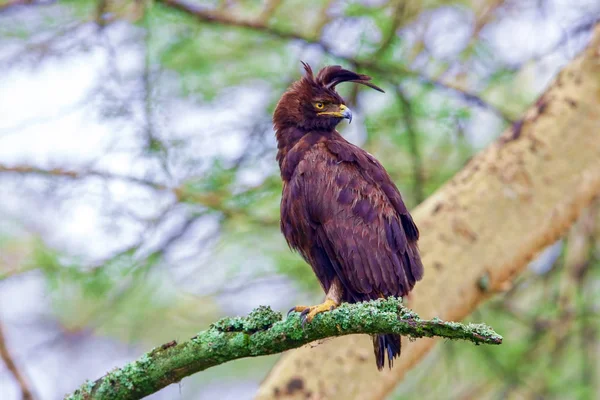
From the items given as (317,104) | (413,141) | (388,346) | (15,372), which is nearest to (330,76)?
(317,104)

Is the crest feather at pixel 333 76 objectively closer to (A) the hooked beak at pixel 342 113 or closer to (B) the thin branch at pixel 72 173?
(A) the hooked beak at pixel 342 113

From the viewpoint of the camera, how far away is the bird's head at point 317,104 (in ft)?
14.9

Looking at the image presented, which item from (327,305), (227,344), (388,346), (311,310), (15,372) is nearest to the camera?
(227,344)

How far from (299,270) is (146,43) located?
2.35m

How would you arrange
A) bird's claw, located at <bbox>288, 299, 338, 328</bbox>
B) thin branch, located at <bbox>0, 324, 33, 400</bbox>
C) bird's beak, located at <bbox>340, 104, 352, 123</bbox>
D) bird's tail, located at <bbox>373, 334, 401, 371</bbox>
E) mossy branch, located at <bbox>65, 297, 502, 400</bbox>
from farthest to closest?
thin branch, located at <bbox>0, 324, 33, 400</bbox>
bird's beak, located at <bbox>340, 104, 352, 123</bbox>
bird's tail, located at <bbox>373, 334, 401, 371</bbox>
bird's claw, located at <bbox>288, 299, 338, 328</bbox>
mossy branch, located at <bbox>65, 297, 502, 400</bbox>

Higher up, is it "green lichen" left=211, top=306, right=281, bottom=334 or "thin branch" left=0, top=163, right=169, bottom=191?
"thin branch" left=0, top=163, right=169, bottom=191

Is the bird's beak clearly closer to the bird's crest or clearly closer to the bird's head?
the bird's head

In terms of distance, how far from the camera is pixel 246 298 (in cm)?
761

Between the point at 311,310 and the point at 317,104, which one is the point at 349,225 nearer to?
the point at 311,310

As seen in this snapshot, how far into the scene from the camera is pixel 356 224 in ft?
13.4

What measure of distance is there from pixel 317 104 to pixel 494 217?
1.83m

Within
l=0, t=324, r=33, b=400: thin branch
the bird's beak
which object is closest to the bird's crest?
the bird's beak

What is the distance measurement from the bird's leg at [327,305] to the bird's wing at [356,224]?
0.07 meters

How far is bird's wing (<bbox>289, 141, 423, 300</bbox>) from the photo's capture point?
4023 mm
